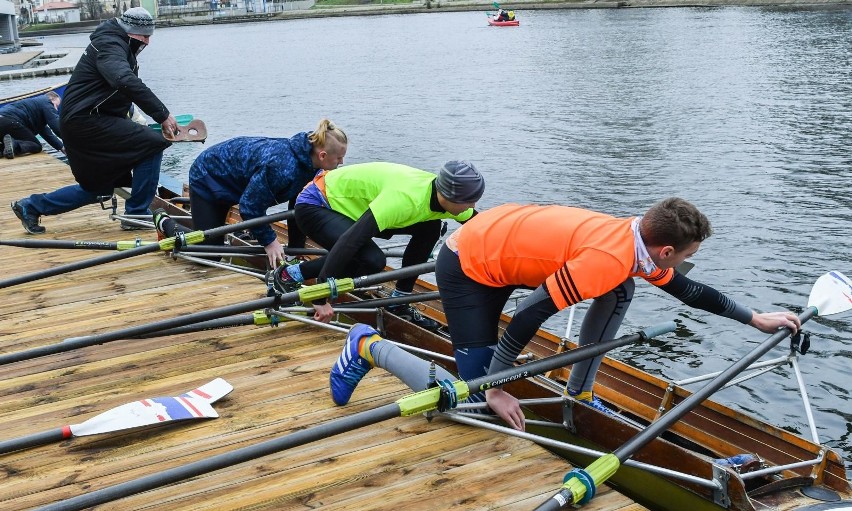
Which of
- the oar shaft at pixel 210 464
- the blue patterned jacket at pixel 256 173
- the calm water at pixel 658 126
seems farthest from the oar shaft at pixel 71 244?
the calm water at pixel 658 126

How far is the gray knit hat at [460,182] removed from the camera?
638 centimetres

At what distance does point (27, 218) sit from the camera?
36.2 ft

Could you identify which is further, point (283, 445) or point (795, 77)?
point (795, 77)

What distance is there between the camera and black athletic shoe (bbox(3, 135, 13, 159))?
17016 mm

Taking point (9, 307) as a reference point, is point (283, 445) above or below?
above

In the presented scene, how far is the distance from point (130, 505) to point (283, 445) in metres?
1.10

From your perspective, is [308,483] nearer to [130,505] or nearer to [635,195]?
[130,505]

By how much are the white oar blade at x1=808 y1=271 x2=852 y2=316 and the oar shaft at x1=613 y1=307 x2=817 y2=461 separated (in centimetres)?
41

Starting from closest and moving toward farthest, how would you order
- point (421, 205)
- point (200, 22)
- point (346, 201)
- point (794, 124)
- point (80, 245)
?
point (421, 205)
point (346, 201)
point (80, 245)
point (794, 124)
point (200, 22)

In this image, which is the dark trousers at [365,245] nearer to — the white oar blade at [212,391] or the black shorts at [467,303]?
the white oar blade at [212,391]

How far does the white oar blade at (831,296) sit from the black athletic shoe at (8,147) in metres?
15.6

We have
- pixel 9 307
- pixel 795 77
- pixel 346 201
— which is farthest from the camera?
pixel 795 77

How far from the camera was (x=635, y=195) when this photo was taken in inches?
746

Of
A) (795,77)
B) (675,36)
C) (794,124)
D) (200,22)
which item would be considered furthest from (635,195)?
(200,22)
